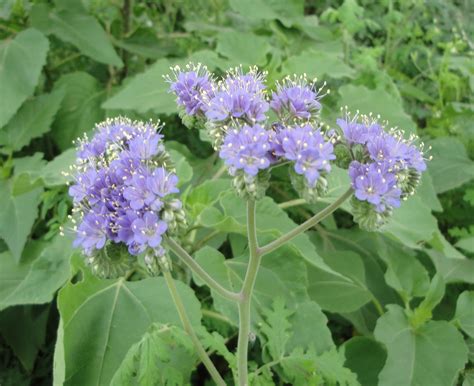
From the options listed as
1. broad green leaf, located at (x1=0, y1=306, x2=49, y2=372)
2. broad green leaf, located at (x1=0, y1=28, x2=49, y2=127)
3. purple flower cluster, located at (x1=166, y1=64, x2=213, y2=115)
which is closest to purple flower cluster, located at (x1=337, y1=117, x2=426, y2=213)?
purple flower cluster, located at (x1=166, y1=64, x2=213, y2=115)

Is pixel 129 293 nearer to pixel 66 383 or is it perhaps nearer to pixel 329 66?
pixel 66 383

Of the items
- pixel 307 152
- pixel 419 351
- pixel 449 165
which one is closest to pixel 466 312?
pixel 419 351

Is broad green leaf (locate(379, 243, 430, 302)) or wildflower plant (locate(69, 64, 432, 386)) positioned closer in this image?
wildflower plant (locate(69, 64, 432, 386))

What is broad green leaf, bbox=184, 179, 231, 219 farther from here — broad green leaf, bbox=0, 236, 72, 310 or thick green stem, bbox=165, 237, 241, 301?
thick green stem, bbox=165, 237, 241, 301

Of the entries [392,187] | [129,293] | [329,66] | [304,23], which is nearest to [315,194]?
[392,187]

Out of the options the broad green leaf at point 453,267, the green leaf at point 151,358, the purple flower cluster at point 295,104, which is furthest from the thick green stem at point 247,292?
the broad green leaf at point 453,267

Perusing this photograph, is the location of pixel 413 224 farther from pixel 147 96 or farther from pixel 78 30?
pixel 78 30
